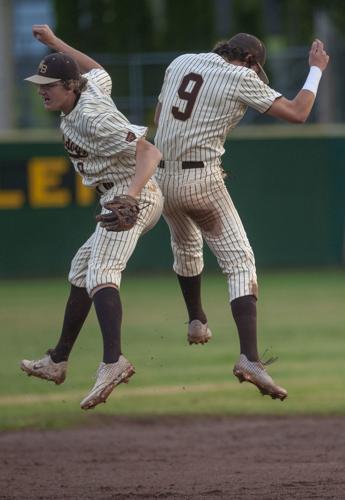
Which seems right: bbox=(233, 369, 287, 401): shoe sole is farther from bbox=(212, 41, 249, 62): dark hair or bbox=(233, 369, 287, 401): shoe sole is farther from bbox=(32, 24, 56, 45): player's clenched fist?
bbox=(32, 24, 56, 45): player's clenched fist

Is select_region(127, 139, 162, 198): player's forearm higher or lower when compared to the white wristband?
lower

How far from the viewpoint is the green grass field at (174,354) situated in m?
10.8

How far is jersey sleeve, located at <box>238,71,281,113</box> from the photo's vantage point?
7176 millimetres

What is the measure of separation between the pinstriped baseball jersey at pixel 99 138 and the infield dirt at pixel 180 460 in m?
1.82

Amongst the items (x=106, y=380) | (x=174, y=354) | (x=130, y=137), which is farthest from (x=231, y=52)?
(x=174, y=354)

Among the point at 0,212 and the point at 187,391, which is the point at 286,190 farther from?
the point at 187,391

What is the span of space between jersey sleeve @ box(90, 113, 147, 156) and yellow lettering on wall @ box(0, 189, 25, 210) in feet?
36.1

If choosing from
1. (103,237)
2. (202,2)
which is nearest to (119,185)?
(103,237)

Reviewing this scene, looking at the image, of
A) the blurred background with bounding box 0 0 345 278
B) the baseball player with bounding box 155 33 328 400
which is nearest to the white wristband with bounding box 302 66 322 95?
the baseball player with bounding box 155 33 328 400

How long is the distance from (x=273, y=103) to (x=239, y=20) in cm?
1718

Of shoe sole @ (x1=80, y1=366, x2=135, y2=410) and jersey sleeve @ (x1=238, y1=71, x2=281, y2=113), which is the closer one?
shoe sole @ (x1=80, y1=366, x2=135, y2=410)

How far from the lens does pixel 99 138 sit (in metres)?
6.95

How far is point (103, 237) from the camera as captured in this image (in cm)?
712

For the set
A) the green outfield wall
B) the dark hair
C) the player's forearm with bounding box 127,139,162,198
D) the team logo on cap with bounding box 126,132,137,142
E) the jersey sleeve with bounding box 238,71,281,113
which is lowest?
the green outfield wall
